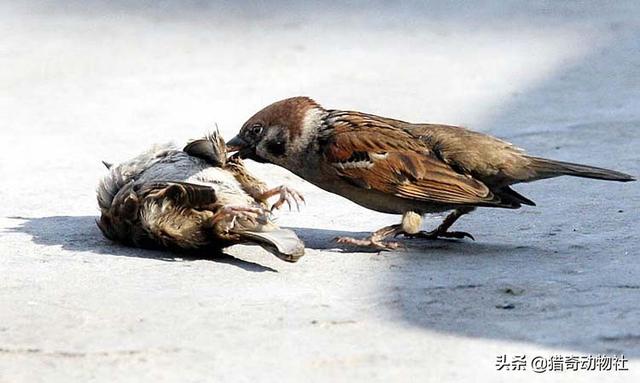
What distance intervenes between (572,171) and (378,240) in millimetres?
780

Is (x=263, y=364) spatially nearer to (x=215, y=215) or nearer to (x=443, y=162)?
(x=215, y=215)

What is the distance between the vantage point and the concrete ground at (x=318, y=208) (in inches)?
147

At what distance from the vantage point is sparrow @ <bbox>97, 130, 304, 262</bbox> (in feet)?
15.6

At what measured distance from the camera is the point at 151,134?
710cm

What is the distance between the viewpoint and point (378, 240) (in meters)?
5.09

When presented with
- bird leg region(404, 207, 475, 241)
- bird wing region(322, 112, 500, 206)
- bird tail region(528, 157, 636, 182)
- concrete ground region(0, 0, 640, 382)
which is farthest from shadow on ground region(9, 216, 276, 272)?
bird tail region(528, 157, 636, 182)

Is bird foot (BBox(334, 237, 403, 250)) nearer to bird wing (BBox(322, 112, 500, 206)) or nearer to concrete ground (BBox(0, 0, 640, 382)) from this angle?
concrete ground (BBox(0, 0, 640, 382))

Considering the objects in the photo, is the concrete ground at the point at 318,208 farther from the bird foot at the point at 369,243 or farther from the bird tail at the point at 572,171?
the bird tail at the point at 572,171

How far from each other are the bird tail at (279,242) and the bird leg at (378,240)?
0.40m

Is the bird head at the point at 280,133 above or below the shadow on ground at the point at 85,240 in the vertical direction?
above

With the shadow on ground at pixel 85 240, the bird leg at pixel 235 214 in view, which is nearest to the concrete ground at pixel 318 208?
the shadow on ground at pixel 85 240

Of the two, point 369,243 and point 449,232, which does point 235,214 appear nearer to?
point 369,243

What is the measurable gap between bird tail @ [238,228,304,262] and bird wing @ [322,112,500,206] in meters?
0.48

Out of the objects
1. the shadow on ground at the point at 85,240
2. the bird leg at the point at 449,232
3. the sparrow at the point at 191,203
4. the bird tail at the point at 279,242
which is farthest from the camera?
the bird leg at the point at 449,232
